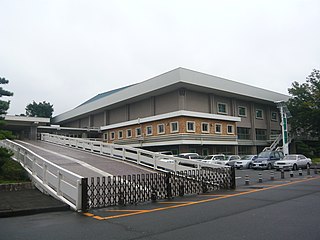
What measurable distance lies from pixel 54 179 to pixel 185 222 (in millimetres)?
5714

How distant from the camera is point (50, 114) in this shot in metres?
74.7

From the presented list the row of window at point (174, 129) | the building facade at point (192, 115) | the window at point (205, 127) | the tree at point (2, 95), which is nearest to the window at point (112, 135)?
the building facade at point (192, 115)

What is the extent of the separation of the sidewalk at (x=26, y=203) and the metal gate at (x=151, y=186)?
103 cm

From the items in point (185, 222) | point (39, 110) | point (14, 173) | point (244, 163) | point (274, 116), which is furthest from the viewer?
point (39, 110)

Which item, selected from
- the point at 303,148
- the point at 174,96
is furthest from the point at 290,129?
the point at 174,96

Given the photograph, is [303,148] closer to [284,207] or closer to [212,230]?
[284,207]

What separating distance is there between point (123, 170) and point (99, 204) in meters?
5.57

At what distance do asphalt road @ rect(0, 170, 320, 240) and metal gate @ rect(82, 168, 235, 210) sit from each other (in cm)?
55

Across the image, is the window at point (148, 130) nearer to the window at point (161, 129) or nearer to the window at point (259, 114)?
the window at point (161, 129)

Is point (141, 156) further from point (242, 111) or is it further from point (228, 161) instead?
point (242, 111)

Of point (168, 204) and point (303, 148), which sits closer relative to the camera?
point (168, 204)

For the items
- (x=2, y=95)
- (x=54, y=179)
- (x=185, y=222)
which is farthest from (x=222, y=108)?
(x=185, y=222)

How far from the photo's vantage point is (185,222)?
23.0ft

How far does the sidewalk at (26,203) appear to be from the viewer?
8.44 meters
